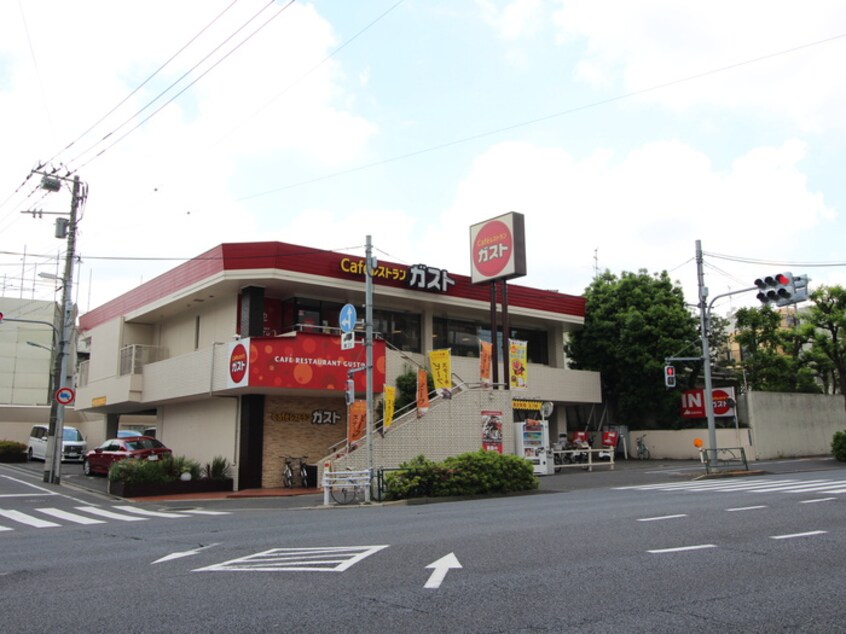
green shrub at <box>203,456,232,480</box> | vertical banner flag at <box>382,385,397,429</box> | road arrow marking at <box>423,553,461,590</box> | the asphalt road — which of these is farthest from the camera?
green shrub at <box>203,456,232,480</box>

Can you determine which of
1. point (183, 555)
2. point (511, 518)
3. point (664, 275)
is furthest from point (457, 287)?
point (183, 555)

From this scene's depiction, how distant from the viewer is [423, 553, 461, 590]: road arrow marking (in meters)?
7.14

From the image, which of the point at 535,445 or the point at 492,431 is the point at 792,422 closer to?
the point at 535,445

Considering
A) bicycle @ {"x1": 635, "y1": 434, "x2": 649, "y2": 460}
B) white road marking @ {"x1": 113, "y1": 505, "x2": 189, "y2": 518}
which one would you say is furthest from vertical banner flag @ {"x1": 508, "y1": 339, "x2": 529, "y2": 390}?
white road marking @ {"x1": 113, "y1": 505, "x2": 189, "y2": 518}

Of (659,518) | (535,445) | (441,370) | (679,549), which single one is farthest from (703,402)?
(679,549)

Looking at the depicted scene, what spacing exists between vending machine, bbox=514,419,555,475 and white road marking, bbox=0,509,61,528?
16991 millimetres

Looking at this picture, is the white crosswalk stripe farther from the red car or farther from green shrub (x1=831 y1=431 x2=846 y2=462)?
the red car

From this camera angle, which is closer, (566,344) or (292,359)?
(292,359)

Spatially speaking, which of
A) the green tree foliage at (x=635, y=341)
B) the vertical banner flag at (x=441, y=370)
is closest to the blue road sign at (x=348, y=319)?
the vertical banner flag at (x=441, y=370)

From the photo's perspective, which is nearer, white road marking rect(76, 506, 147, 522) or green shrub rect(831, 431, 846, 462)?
white road marking rect(76, 506, 147, 522)

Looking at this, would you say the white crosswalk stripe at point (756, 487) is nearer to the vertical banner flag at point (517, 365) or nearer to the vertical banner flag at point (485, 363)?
the vertical banner flag at point (485, 363)

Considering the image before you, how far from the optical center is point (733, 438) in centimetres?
3347

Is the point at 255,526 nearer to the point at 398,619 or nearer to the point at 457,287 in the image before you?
the point at 398,619

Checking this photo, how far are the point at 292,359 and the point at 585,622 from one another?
19.7 m
